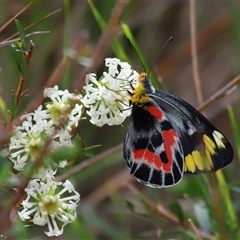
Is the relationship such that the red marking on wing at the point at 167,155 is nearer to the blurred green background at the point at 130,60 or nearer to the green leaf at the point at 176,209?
the green leaf at the point at 176,209

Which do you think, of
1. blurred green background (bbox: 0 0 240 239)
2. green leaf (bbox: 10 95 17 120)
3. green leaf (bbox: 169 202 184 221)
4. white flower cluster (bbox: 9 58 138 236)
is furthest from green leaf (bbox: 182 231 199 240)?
blurred green background (bbox: 0 0 240 239)

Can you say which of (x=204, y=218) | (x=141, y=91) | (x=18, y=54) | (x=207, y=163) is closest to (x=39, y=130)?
(x=18, y=54)

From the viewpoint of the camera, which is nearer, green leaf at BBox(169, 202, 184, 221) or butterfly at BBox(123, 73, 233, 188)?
butterfly at BBox(123, 73, 233, 188)

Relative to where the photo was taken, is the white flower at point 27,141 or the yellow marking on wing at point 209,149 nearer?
the white flower at point 27,141

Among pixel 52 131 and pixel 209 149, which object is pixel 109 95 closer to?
pixel 52 131

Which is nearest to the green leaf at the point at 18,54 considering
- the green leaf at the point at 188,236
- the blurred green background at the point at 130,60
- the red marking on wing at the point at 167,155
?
the red marking on wing at the point at 167,155

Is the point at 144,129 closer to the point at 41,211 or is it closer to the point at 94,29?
the point at 41,211

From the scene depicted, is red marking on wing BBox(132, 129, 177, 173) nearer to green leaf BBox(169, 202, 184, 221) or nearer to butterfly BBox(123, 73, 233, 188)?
butterfly BBox(123, 73, 233, 188)
